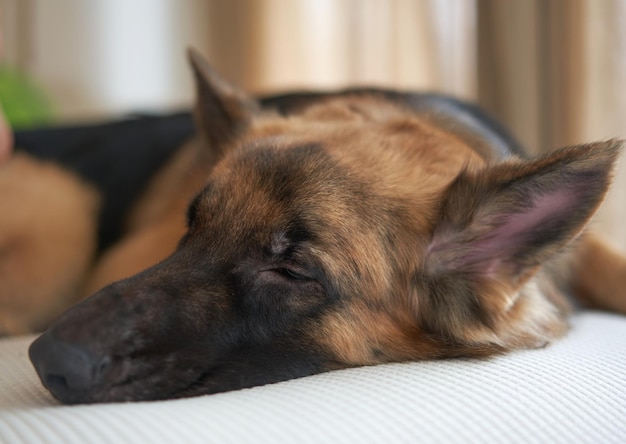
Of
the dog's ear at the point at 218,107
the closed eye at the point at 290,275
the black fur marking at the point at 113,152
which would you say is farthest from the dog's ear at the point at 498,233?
the black fur marking at the point at 113,152

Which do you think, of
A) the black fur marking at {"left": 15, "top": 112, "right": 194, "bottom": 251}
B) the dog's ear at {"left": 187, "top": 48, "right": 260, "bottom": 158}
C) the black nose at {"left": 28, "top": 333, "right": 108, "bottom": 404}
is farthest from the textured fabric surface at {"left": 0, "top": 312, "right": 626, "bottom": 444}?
the black fur marking at {"left": 15, "top": 112, "right": 194, "bottom": 251}

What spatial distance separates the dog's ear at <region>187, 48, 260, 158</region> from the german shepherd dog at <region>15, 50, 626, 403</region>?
379 mm

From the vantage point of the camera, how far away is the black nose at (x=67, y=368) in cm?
100

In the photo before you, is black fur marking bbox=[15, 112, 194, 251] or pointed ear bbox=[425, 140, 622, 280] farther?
black fur marking bbox=[15, 112, 194, 251]

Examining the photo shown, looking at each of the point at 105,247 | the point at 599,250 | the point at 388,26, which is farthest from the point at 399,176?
the point at 388,26

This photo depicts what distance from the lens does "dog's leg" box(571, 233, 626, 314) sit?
5.98ft

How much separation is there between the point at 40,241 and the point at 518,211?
1.54m

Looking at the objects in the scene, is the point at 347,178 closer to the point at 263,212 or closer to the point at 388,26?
the point at 263,212

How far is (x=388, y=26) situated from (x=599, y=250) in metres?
1.83

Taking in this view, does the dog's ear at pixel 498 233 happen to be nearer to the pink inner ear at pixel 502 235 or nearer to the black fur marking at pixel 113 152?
the pink inner ear at pixel 502 235

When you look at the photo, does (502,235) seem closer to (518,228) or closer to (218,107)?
(518,228)

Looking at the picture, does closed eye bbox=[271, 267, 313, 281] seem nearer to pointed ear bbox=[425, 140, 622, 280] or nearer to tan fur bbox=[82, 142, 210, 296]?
pointed ear bbox=[425, 140, 622, 280]

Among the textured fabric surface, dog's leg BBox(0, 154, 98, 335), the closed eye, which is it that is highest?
the closed eye

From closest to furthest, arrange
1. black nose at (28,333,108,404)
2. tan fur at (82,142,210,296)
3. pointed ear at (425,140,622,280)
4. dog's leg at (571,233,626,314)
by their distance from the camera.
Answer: black nose at (28,333,108,404) → pointed ear at (425,140,622,280) → dog's leg at (571,233,626,314) → tan fur at (82,142,210,296)
